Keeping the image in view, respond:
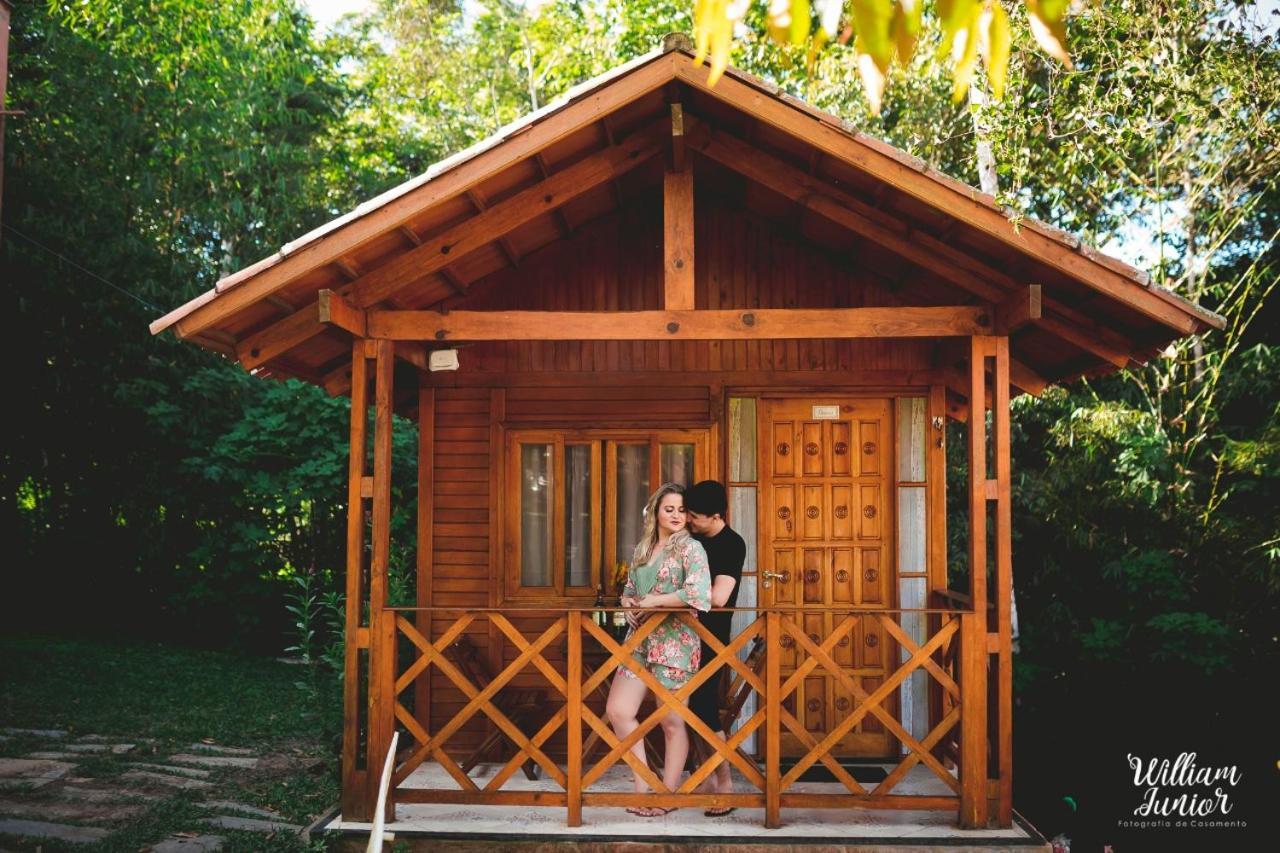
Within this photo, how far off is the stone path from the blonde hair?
242 cm

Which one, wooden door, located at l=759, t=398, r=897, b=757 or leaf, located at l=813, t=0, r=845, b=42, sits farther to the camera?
wooden door, located at l=759, t=398, r=897, b=757

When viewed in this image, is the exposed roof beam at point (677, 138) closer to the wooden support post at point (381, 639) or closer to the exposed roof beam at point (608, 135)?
the exposed roof beam at point (608, 135)

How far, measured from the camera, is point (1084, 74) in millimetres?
8141

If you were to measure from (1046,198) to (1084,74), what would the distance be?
230 inches

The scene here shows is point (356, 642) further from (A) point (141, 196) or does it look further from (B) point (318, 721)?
(A) point (141, 196)

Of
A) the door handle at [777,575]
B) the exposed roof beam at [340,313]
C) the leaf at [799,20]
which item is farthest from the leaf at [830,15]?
the door handle at [777,575]

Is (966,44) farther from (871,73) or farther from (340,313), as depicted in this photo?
(340,313)

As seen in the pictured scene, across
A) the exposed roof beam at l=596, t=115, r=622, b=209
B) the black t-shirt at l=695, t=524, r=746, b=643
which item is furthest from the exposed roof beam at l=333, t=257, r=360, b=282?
the black t-shirt at l=695, t=524, r=746, b=643

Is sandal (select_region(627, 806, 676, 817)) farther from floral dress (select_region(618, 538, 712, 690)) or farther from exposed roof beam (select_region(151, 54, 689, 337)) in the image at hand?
exposed roof beam (select_region(151, 54, 689, 337))

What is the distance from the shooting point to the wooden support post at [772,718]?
19.3ft

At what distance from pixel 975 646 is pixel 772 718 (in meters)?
1.14

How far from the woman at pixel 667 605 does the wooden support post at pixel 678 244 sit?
3.26ft

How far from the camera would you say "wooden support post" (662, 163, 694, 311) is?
6.04 m

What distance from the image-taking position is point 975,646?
19.7ft
